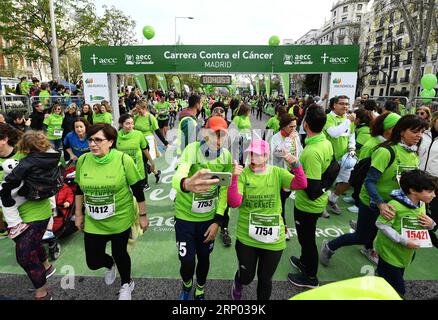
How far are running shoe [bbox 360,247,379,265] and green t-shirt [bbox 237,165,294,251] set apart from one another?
2008 mm

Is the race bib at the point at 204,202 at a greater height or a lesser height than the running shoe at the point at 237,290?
greater

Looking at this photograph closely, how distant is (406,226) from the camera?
2469 mm

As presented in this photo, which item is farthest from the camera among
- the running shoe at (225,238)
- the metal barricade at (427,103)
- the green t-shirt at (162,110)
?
the green t-shirt at (162,110)

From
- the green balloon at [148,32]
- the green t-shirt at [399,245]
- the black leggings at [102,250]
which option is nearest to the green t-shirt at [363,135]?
the green t-shirt at [399,245]

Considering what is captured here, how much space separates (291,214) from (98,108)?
6288mm

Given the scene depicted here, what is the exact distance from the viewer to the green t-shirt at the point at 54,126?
7402 millimetres

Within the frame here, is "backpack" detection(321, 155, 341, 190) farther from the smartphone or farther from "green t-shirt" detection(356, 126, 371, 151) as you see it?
"green t-shirt" detection(356, 126, 371, 151)

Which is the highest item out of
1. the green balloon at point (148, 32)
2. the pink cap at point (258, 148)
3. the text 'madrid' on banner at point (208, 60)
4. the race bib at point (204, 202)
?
the green balloon at point (148, 32)

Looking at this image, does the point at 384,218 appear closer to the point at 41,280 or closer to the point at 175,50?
the point at 41,280

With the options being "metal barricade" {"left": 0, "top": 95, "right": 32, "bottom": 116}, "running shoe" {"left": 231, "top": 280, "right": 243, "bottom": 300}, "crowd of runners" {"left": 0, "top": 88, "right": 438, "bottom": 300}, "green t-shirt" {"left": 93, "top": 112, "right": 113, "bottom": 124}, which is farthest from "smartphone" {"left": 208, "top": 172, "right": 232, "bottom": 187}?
"metal barricade" {"left": 0, "top": 95, "right": 32, "bottom": 116}

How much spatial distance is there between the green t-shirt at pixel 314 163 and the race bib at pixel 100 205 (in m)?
1.97

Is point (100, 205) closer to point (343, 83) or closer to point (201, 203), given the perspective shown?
point (201, 203)

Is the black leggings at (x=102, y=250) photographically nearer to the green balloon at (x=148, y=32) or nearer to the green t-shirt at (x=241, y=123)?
the green t-shirt at (x=241, y=123)

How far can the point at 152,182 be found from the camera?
6906 mm
